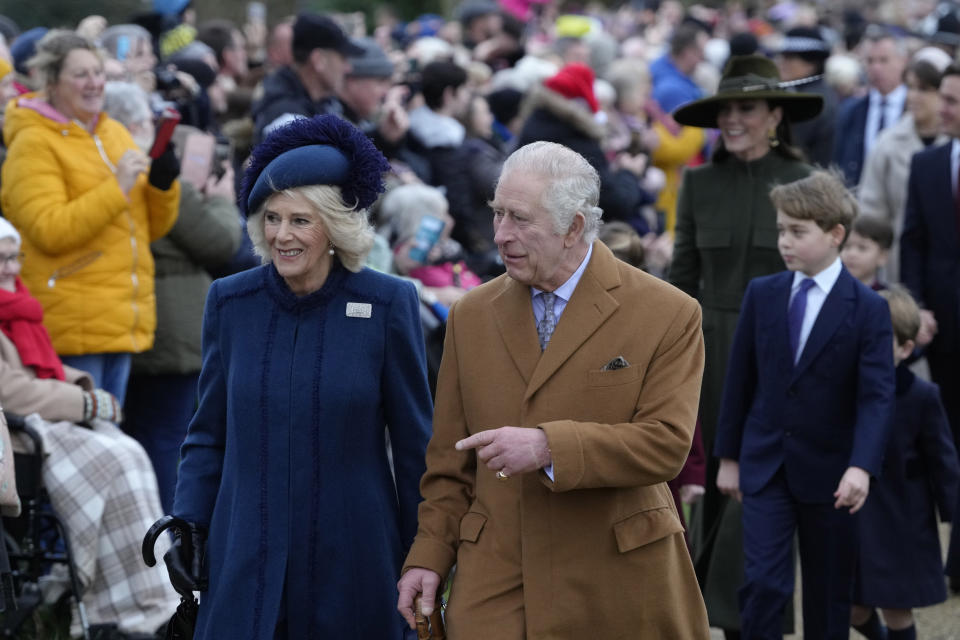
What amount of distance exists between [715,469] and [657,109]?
624 cm

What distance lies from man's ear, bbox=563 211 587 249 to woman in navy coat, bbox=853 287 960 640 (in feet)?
9.65

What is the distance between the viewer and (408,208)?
7352 millimetres

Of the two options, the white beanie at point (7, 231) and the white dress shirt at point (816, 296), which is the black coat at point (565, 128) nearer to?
the white dress shirt at point (816, 296)

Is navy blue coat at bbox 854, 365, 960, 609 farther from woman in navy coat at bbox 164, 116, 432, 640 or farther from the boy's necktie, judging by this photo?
woman in navy coat at bbox 164, 116, 432, 640

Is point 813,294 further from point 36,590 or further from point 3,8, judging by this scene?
point 3,8

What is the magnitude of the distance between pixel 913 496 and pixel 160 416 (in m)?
3.64

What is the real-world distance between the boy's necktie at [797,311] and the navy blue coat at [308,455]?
1889 mm

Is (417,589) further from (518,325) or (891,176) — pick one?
(891,176)

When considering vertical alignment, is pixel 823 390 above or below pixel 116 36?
below

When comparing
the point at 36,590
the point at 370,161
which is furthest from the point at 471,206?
the point at 370,161

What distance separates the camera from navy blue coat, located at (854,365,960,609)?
6.27m

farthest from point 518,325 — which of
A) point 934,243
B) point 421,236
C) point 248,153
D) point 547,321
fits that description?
point 248,153

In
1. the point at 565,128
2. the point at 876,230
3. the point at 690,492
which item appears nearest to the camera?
the point at 690,492

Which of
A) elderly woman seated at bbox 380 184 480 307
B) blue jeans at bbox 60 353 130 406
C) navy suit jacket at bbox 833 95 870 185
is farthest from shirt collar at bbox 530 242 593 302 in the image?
navy suit jacket at bbox 833 95 870 185
